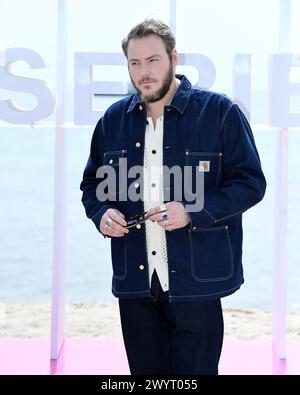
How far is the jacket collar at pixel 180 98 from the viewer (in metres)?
2.24

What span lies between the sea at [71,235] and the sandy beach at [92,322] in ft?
2.10

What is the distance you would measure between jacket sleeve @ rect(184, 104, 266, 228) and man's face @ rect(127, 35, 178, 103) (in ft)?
0.81

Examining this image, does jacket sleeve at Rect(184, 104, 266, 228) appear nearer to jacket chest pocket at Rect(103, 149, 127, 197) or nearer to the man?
the man

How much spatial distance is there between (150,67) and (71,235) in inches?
476

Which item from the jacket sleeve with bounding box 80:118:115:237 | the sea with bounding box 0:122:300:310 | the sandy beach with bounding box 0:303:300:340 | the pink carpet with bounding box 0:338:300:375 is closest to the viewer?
the jacket sleeve with bounding box 80:118:115:237

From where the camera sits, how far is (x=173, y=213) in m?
2.12

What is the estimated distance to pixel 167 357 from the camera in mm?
2260

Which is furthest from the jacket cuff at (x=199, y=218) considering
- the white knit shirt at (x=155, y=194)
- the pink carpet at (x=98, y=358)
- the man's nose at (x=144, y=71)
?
the pink carpet at (x=98, y=358)

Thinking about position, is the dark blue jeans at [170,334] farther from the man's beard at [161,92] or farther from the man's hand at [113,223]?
the man's beard at [161,92]

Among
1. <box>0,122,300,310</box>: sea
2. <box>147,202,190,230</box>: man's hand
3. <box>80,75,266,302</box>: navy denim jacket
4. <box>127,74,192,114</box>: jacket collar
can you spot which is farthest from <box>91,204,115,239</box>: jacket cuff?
<box>0,122,300,310</box>: sea

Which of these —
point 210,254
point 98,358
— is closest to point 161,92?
point 210,254

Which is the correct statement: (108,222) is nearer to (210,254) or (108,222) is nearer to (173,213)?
(173,213)

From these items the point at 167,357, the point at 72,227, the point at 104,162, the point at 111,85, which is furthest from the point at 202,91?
the point at 72,227

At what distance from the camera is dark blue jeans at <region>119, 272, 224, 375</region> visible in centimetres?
217
